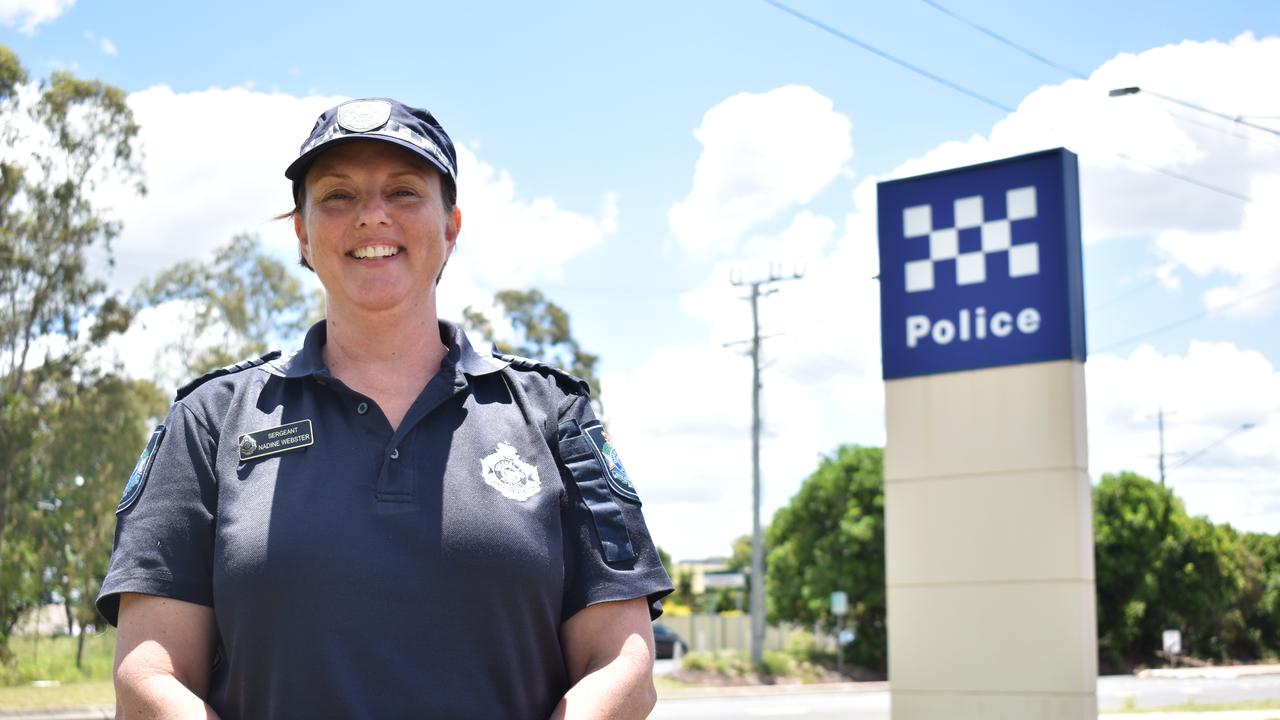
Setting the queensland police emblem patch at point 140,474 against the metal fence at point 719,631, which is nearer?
the queensland police emblem patch at point 140,474

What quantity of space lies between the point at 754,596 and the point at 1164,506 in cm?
1993

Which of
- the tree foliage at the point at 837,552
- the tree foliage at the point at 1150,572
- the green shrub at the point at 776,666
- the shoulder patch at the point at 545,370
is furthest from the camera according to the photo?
the tree foliage at the point at 1150,572

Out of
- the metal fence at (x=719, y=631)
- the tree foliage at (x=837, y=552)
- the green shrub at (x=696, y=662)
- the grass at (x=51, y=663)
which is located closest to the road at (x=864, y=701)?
the green shrub at (x=696, y=662)

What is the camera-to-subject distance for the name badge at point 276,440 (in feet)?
5.88

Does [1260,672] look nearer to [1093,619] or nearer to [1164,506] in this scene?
[1164,506]

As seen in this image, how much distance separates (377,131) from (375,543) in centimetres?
56

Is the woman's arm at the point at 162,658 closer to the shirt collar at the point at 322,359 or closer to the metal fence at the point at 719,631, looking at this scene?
the shirt collar at the point at 322,359

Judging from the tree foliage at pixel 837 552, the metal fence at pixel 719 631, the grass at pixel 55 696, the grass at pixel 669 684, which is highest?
the tree foliage at pixel 837 552

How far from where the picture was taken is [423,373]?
6.31ft

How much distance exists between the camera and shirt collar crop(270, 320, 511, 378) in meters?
1.89

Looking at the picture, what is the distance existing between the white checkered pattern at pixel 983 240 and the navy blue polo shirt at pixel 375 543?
21.9 ft

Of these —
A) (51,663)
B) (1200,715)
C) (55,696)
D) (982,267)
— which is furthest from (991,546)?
(51,663)

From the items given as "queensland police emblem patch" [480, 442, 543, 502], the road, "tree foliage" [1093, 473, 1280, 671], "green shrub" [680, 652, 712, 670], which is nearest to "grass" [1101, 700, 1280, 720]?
the road

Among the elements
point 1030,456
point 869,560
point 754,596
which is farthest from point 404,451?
point 869,560
